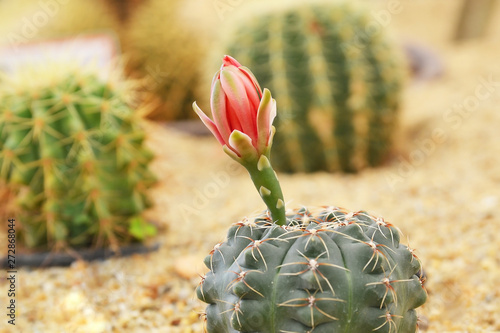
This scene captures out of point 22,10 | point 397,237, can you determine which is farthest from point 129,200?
point 22,10

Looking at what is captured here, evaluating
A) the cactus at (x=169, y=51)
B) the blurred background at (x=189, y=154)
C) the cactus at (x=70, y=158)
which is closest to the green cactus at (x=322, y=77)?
the blurred background at (x=189, y=154)

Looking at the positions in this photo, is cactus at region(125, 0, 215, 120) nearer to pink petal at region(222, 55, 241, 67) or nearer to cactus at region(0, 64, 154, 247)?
cactus at region(0, 64, 154, 247)

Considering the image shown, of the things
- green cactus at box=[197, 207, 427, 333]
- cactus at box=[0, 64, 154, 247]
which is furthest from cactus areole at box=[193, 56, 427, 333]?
cactus at box=[0, 64, 154, 247]

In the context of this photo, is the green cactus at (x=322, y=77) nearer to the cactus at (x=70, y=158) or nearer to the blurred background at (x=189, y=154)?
the blurred background at (x=189, y=154)

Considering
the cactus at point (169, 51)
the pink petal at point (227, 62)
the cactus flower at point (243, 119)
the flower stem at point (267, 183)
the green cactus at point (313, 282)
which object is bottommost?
the green cactus at point (313, 282)

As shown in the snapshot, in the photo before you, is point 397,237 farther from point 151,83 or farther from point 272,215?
point 151,83

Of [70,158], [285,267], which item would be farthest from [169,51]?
[285,267]
